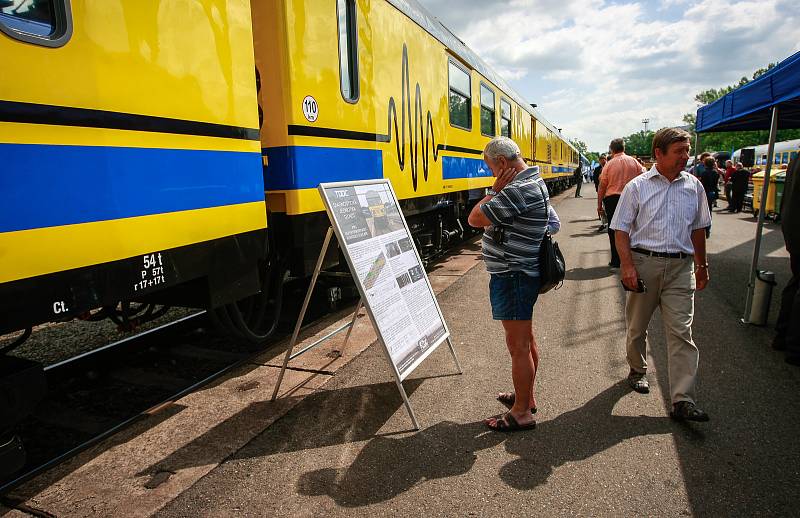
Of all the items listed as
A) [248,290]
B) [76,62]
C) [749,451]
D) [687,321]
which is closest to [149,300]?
[248,290]

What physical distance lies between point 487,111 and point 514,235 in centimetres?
731

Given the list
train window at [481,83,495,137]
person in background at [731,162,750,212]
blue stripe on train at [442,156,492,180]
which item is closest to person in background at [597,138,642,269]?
blue stripe on train at [442,156,492,180]

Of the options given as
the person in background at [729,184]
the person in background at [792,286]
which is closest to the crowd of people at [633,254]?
the person in background at [792,286]

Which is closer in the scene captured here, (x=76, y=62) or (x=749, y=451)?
(x=76, y=62)

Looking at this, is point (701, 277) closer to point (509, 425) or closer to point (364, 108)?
point (509, 425)

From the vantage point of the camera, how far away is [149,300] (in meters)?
3.71

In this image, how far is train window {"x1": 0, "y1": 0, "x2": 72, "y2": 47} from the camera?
2.15 metres

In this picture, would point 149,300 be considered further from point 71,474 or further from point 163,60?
point 163,60

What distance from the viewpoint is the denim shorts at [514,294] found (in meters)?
2.94

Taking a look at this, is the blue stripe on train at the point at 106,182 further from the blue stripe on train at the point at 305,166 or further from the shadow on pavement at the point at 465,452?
the shadow on pavement at the point at 465,452

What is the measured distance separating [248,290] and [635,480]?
260 centimetres

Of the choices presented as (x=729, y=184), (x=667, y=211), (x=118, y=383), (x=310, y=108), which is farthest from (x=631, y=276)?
(x=729, y=184)

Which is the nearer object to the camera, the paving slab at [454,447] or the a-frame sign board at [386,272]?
the paving slab at [454,447]

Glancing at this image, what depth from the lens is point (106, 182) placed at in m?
2.53
